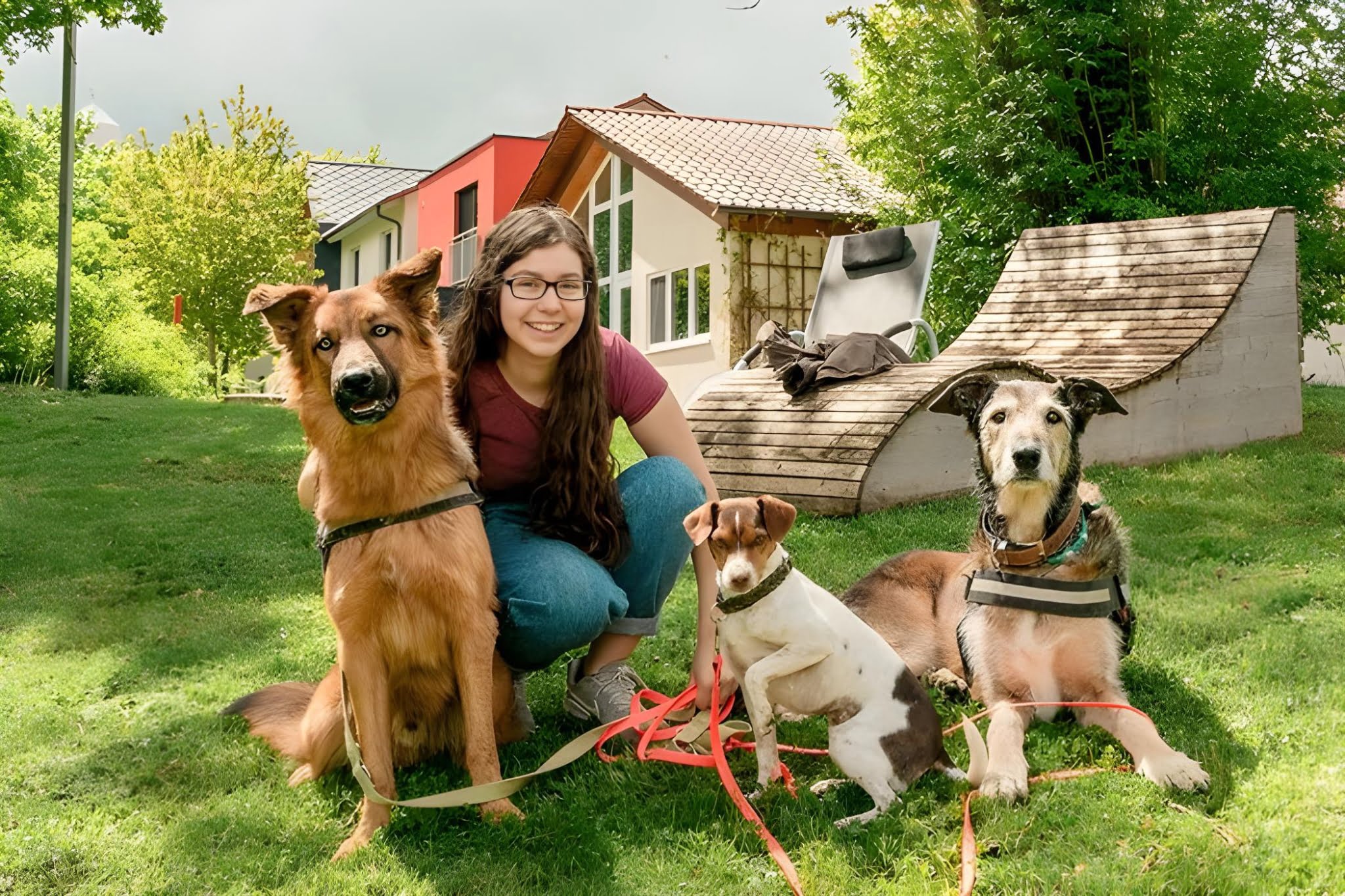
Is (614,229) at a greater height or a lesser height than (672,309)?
greater

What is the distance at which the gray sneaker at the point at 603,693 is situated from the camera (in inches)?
146

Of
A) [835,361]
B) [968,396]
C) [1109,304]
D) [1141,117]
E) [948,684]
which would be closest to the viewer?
[968,396]

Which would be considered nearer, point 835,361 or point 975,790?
point 975,790

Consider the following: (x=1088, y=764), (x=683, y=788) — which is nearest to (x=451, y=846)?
(x=683, y=788)

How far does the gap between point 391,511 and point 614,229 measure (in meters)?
18.8

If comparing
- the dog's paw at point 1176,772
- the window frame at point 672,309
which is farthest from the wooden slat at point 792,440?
the window frame at point 672,309

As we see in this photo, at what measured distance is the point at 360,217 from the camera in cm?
3441

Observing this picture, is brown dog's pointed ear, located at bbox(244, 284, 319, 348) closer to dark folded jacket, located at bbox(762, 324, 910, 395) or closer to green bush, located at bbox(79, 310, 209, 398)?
dark folded jacket, located at bbox(762, 324, 910, 395)

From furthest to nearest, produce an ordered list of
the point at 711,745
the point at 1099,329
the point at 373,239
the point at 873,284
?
the point at 373,239 < the point at 873,284 < the point at 1099,329 < the point at 711,745

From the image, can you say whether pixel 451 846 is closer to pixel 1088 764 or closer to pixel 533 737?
pixel 533 737

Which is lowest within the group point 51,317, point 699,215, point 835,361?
point 835,361

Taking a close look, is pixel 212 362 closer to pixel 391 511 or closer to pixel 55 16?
pixel 55 16

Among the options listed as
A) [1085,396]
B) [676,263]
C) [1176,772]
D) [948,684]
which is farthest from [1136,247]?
[676,263]

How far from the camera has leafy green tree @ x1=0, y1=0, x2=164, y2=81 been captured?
15305mm
